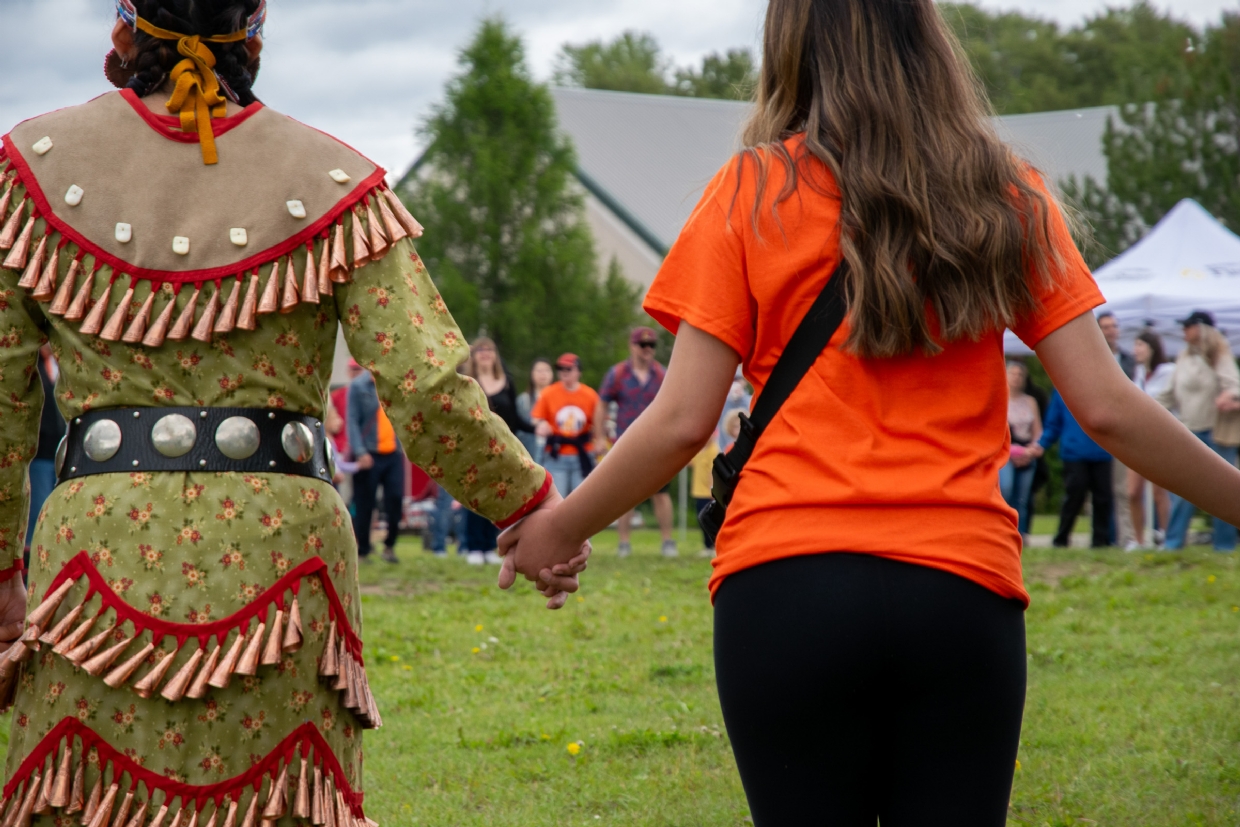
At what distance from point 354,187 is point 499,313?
74.7 ft

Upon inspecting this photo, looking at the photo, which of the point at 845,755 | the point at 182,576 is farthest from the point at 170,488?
the point at 845,755

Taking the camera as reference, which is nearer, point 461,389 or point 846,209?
point 846,209

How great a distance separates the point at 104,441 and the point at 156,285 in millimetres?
296

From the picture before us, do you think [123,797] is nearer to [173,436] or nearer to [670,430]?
[173,436]

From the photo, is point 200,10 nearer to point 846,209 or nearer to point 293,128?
point 293,128

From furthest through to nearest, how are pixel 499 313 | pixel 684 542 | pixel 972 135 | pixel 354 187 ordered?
pixel 499 313 → pixel 684 542 → pixel 354 187 → pixel 972 135

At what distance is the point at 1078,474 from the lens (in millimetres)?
12375

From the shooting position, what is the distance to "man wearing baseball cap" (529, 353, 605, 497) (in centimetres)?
1218

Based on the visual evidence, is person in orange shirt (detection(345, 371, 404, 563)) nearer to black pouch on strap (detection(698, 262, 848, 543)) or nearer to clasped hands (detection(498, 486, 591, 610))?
clasped hands (detection(498, 486, 591, 610))

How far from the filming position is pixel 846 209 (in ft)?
6.23

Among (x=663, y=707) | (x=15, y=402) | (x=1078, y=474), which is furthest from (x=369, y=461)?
(x=15, y=402)

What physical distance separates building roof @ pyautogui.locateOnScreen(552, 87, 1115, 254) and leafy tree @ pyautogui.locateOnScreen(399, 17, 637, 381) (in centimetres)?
632

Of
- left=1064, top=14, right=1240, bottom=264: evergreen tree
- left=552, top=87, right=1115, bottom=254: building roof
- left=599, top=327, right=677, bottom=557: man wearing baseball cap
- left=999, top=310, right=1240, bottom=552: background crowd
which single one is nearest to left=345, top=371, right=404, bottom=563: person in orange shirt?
left=599, top=327, right=677, bottom=557: man wearing baseball cap

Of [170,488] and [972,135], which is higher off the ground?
[972,135]
